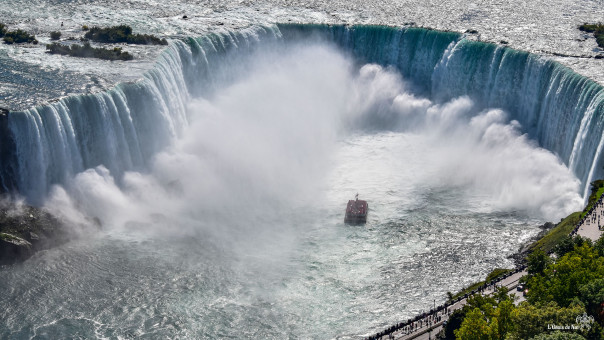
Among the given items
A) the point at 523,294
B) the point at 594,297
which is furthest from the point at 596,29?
the point at 594,297

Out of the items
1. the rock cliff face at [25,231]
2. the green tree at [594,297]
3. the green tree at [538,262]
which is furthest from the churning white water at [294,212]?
the green tree at [594,297]

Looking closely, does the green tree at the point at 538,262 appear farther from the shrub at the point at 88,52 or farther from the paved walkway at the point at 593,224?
the shrub at the point at 88,52

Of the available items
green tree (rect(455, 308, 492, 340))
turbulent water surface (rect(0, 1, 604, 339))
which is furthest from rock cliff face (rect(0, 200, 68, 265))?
green tree (rect(455, 308, 492, 340))

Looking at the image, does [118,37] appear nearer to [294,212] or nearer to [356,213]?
[294,212]

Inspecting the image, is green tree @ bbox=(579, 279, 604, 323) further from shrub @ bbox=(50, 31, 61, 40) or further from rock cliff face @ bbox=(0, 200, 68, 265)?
shrub @ bbox=(50, 31, 61, 40)

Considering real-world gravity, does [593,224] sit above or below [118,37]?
below

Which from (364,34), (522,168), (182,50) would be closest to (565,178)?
(522,168)

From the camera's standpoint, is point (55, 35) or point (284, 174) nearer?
point (284, 174)
